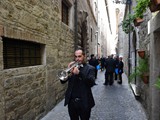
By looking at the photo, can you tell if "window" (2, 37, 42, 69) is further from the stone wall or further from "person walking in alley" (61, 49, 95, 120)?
"person walking in alley" (61, 49, 95, 120)

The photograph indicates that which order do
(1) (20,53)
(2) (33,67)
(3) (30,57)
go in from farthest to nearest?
(3) (30,57) → (2) (33,67) → (1) (20,53)

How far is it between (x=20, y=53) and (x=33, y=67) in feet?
1.61

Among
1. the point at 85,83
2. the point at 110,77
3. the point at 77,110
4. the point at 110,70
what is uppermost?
the point at 85,83

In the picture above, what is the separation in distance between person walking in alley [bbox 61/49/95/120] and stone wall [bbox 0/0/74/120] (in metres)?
1.00

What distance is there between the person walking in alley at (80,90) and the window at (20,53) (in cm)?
119

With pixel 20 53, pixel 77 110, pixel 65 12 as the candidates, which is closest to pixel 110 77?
pixel 65 12

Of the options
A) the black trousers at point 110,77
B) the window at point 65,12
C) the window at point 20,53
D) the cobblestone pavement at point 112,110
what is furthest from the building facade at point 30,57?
the black trousers at point 110,77

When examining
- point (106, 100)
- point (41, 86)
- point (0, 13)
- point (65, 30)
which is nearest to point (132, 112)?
point (106, 100)

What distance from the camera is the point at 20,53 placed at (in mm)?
4379

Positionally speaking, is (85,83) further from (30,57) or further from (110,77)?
(110,77)

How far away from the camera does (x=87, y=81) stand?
3.31 m

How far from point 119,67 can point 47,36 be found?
22.2ft

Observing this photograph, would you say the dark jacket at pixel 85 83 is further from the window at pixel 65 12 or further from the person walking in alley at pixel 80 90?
the window at pixel 65 12

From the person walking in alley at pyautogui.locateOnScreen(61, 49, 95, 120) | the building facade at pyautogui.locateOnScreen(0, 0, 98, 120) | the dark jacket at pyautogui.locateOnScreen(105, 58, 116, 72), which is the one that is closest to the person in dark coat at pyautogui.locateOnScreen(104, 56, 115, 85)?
the dark jacket at pyautogui.locateOnScreen(105, 58, 116, 72)
